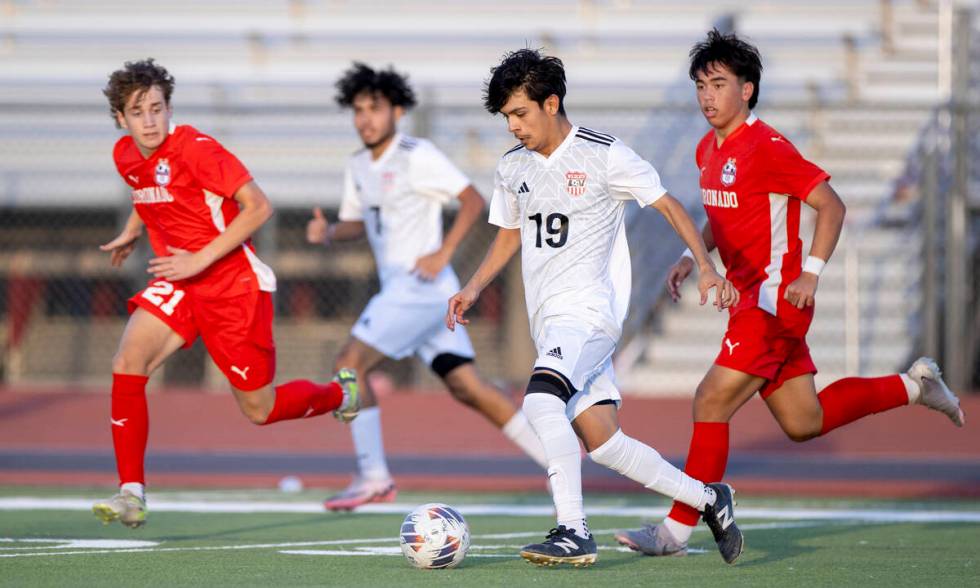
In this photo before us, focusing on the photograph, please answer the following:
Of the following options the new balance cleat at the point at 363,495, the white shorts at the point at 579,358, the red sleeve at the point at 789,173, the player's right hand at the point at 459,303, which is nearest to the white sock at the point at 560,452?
the white shorts at the point at 579,358

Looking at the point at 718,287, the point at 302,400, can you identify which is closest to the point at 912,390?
the point at 718,287

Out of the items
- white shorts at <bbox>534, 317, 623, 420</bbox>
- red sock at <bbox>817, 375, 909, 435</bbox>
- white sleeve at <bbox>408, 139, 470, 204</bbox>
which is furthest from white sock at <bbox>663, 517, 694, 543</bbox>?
white sleeve at <bbox>408, 139, 470, 204</bbox>

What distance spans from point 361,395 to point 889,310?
6.59 metres

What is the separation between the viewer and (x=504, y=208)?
6117mm

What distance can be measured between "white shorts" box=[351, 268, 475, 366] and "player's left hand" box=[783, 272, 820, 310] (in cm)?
263

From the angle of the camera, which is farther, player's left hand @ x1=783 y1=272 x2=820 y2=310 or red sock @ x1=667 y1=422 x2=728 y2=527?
red sock @ x1=667 y1=422 x2=728 y2=527

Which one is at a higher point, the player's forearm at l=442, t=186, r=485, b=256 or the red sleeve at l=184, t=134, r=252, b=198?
the red sleeve at l=184, t=134, r=252, b=198

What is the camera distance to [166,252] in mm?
6695

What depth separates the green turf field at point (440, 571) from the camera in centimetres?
528

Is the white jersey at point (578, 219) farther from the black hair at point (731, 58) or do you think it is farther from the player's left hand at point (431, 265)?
the player's left hand at point (431, 265)

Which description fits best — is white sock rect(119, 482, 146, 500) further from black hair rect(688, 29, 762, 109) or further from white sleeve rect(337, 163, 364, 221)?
black hair rect(688, 29, 762, 109)

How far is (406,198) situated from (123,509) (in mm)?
2817

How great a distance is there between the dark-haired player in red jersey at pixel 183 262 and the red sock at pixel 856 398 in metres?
2.55

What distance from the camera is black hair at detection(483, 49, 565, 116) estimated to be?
228 inches
